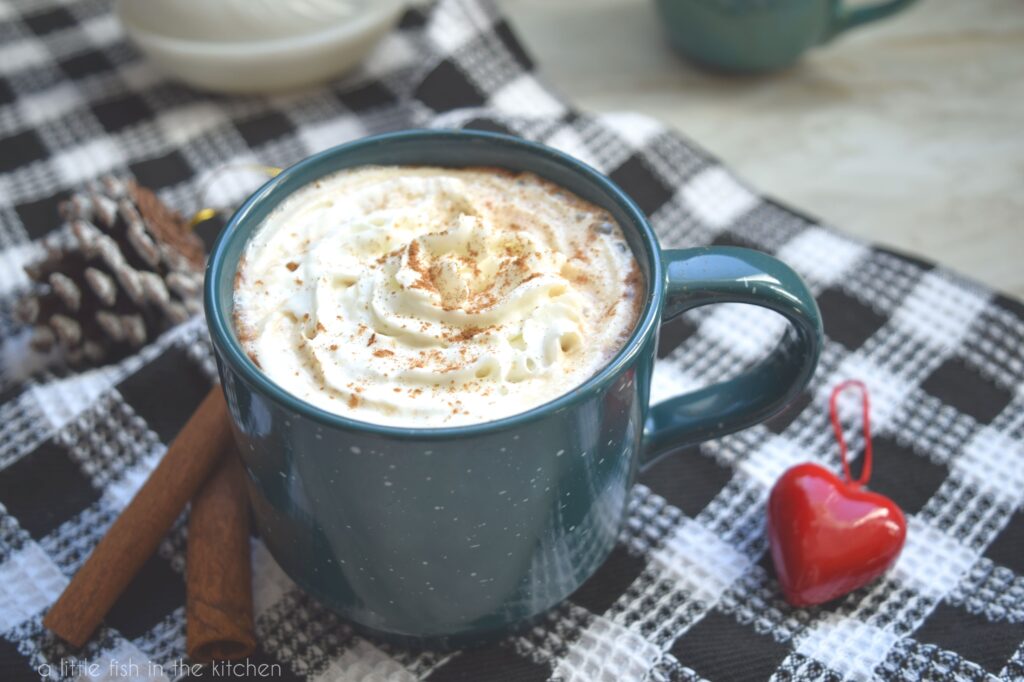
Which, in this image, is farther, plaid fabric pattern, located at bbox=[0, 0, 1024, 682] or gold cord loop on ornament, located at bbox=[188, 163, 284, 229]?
gold cord loop on ornament, located at bbox=[188, 163, 284, 229]

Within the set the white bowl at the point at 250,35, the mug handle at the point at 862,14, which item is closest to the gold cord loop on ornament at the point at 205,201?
the white bowl at the point at 250,35

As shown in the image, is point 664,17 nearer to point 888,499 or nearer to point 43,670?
point 888,499

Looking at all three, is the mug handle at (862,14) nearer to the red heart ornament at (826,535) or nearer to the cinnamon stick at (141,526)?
the red heart ornament at (826,535)

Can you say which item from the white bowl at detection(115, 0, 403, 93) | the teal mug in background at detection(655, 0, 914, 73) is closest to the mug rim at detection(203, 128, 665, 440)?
the white bowl at detection(115, 0, 403, 93)

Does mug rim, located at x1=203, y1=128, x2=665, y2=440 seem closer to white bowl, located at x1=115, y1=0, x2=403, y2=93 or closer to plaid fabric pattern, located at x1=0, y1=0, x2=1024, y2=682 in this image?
plaid fabric pattern, located at x1=0, y1=0, x2=1024, y2=682

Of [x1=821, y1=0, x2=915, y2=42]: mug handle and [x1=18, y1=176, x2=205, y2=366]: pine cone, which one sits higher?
[x1=18, y1=176, x2=205, y2=366]: pine cone

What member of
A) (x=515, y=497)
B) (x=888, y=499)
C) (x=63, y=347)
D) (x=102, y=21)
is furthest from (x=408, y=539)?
(x=102, y=21)

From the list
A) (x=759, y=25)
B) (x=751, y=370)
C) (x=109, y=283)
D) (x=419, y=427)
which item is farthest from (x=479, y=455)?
(x=759, y=25)
